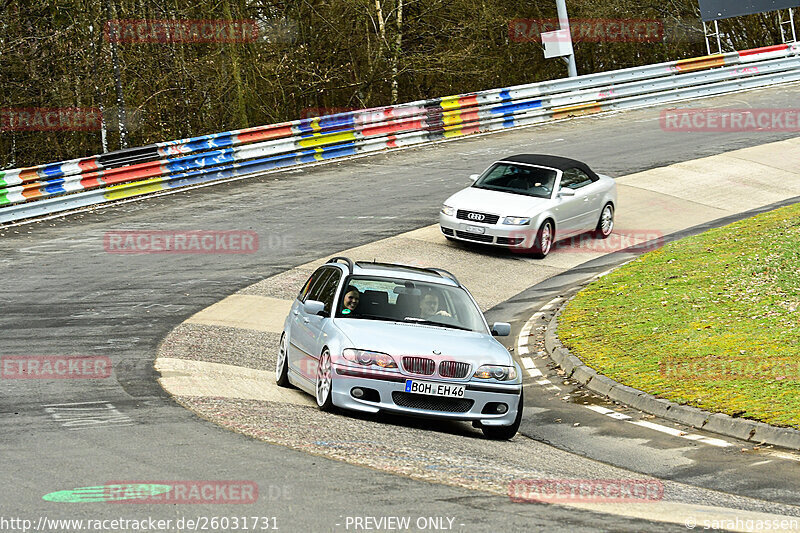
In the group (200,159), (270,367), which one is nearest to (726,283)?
(270,367)

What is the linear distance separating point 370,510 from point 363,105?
103 feet

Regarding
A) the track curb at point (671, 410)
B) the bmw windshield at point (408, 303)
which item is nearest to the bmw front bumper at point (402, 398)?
the bmw windshield at point (408, 303)

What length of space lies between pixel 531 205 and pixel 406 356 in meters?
10.9

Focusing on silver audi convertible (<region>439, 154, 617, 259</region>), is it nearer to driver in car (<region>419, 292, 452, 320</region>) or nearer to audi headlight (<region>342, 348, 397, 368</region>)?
driver in car (<region>419, 292, 452, 320</region>)

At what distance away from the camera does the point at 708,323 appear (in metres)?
14.9

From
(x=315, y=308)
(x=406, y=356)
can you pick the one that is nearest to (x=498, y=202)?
(x=315, y=308)

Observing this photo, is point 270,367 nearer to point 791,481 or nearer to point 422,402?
point 422,402

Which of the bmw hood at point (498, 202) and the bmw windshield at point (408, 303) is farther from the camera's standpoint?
the bmw hood at point (498, 202)

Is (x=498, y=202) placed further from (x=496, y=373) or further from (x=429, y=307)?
(x=496, y=373)

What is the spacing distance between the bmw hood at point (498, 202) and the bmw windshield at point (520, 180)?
0.64ft

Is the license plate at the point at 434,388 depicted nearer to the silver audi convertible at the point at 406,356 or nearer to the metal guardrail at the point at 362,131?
the silver audi convertible at the point at 406,356

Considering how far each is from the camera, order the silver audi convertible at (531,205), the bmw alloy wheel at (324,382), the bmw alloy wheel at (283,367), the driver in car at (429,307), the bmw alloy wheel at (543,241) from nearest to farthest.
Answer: the bmw alloy wheel at (324,382)
the driver in car at (429,307)
the bmw alloy wheel at (283,367)
the silver audi convertible at (531,205)
the bmw alloy wheel at (543,241)

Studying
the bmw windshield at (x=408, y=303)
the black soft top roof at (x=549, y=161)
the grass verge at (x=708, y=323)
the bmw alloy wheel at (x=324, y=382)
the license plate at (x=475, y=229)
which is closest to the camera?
the bmw alloy wheel at (x=324, y=382)

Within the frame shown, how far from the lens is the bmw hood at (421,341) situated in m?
10.4
